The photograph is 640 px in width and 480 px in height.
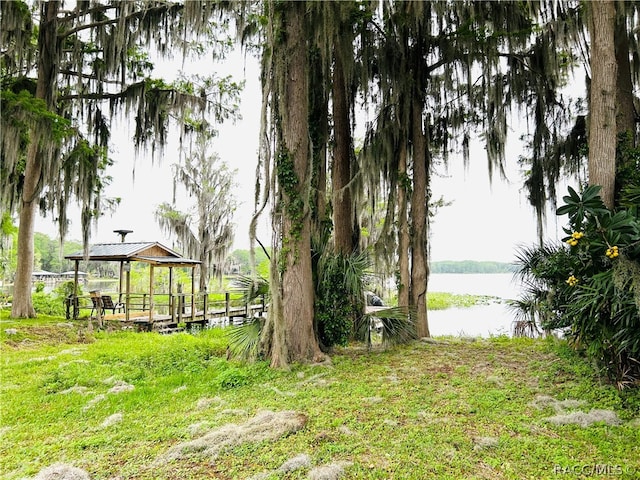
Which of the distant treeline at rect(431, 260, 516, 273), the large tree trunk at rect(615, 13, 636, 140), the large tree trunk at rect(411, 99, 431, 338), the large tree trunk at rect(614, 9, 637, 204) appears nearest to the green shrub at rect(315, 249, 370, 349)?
the large tree trunk at rect(411, 99, 431, 338)

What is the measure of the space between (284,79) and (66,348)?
545 centimetres

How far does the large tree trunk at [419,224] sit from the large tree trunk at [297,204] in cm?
206

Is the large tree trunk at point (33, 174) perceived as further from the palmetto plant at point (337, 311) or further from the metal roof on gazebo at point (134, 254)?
the palmetto plant at point (337, 311)

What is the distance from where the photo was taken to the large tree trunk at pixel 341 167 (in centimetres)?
641

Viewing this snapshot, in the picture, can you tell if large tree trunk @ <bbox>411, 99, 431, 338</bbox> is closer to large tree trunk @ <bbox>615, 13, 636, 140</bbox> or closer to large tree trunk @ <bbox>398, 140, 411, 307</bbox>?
large tree trunk @ <bbox>398, 140, 411, 307</bbox>

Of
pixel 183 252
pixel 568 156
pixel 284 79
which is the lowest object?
pixel 183 252

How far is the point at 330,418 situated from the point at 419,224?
396 cm

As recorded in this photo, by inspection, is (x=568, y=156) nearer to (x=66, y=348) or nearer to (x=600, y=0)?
(x=600, y=0)

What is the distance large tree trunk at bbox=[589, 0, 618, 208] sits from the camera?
3.79m

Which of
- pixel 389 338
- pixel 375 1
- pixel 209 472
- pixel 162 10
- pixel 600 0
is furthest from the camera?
pixel 162 10

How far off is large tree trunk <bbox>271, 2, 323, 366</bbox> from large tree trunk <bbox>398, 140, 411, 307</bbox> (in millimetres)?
1901

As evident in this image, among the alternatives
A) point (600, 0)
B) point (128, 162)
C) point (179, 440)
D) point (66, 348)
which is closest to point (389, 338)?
point (179, 440)

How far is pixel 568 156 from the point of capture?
6.25m

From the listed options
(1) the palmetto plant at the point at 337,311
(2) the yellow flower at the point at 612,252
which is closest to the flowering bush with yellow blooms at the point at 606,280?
(2) the yellow flower at the point at 612,252
